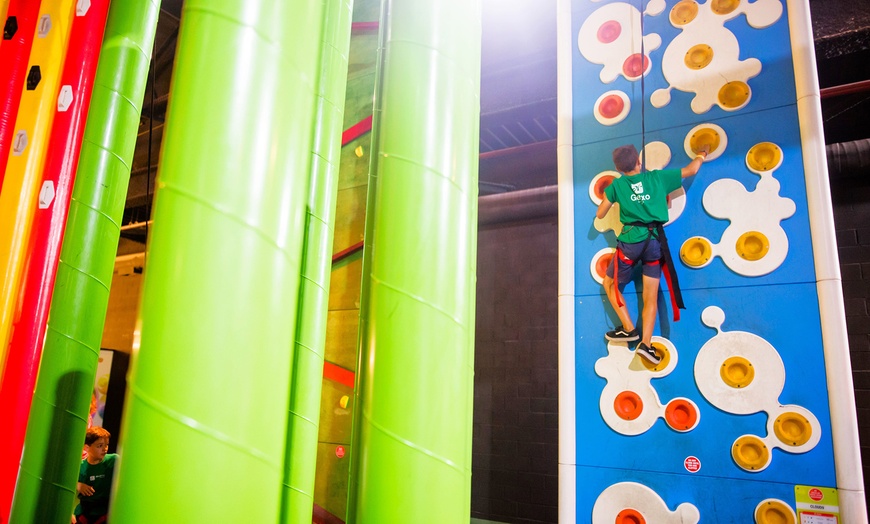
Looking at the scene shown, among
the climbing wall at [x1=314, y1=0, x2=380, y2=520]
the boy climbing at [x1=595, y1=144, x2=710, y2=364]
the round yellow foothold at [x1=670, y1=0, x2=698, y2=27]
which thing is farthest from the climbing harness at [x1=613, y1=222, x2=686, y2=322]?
the climbing wall at [x1=314, y1=0, x2=380, y2=520]

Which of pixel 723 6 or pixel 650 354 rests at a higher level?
pixel 723 6

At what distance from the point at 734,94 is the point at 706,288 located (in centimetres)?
Answer: 84

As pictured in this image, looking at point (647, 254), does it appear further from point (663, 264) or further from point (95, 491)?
point (95, 491)

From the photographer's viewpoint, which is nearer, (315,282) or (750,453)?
(315,282)

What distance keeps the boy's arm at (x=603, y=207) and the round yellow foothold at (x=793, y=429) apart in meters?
1.03

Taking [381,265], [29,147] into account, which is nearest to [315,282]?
[381,265]

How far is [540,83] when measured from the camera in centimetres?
536

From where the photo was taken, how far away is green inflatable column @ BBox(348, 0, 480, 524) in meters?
0.76

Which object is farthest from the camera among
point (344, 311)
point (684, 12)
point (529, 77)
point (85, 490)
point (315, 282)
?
point (529, 77)

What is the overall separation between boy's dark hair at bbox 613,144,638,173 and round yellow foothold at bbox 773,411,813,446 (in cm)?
113

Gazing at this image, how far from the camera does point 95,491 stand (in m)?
3.44

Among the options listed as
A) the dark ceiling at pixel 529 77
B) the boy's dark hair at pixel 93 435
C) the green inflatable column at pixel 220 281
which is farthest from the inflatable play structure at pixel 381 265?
the boy's dark hair at pixel 93 435

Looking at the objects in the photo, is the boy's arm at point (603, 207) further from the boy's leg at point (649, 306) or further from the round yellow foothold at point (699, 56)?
the round yellow foothold at point (699, 56)

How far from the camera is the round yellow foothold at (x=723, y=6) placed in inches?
100
